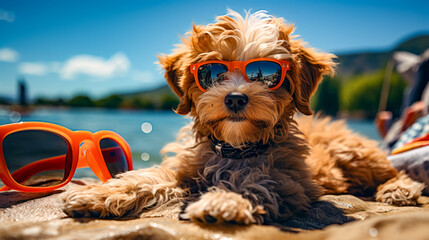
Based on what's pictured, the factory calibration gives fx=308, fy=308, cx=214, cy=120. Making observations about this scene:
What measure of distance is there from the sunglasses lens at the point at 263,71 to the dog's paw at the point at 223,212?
1.16 meters

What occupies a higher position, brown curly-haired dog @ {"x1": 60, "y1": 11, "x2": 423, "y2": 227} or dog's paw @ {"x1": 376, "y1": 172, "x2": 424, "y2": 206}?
brown curly-haired dog @ {"x1": 60, "y1": 11, "x2": 423, "y2": 227}

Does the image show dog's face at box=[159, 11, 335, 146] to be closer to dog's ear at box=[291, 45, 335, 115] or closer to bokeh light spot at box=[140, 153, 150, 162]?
dog's ear at box=[291, 45, 335, 115]

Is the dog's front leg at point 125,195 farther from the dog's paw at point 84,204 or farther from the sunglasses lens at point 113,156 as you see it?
the sunglasses lens at point 113,156

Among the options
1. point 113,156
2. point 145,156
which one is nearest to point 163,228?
point 113,156

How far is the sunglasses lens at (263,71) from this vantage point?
2840 millimetres

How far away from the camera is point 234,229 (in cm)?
202

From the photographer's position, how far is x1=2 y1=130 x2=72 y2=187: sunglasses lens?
296 centimetres

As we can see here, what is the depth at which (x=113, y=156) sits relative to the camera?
3.51 m

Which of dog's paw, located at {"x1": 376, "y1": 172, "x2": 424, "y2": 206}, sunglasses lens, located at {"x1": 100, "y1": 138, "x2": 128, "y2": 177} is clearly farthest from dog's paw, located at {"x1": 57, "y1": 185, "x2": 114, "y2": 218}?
dog's paw, located at {"x1": 376, "y1": 172, "x2": 424, "y2": 206}

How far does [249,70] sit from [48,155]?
2328 mm

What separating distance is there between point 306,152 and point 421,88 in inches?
216

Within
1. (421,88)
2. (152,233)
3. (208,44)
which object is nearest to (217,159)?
(208,44)

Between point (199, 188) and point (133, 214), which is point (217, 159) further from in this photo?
point (133, 214)

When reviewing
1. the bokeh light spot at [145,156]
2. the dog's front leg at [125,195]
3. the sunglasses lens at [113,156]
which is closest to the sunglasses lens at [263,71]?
the dog's front leg at [125,195]
